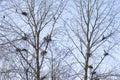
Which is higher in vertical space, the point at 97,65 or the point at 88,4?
the point at 88,4

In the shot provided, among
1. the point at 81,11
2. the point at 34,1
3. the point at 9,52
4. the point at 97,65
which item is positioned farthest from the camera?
the point at 81,11

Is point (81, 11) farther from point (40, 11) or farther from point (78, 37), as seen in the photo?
point (40, 11)

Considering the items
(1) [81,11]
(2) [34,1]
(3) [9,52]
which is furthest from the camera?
(1) [81,11]

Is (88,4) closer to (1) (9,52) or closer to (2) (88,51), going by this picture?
(2) (88,51)

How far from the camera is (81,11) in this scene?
12.6 meters

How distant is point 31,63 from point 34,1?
213 cm

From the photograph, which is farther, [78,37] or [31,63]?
[78,37]

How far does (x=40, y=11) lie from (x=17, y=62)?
219 centimetres

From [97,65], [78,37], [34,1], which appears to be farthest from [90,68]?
[34,1]

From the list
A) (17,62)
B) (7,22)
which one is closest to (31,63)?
(17,62)

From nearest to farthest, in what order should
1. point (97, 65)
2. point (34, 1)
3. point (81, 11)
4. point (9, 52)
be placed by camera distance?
point (9, 52) → point (34, 1) → point (97, 65) → point (81, 11)

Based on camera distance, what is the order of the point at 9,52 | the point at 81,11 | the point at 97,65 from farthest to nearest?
the point at 81,11
the point at 97,65
the point at 9,52

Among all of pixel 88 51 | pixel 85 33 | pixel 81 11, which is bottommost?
pixel 88 51

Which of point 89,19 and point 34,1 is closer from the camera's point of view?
point 34,1
